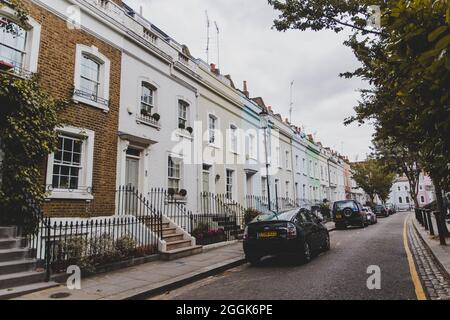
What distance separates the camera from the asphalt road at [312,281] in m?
5.80

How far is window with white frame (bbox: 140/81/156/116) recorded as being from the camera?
12.7m

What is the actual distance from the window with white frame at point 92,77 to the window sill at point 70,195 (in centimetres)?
282

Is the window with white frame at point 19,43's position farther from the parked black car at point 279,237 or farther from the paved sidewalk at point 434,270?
the paved sidewalk at point 434,270

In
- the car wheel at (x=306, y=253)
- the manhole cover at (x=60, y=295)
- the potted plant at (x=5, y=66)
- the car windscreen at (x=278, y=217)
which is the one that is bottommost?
the manhole cover at (x=60, y=295)

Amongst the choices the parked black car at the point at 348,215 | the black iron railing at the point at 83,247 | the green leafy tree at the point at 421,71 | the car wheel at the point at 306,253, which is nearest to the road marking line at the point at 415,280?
the green leafy tree at the point at 421,71

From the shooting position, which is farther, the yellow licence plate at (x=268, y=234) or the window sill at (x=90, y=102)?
the window sill at (x=90, y=102)

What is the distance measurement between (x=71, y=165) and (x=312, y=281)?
732 cm

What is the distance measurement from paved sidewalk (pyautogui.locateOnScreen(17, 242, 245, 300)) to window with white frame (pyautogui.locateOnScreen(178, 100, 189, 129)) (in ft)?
21.4

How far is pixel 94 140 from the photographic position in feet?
33.3

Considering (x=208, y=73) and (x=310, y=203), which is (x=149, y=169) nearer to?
(x=208, y=73)

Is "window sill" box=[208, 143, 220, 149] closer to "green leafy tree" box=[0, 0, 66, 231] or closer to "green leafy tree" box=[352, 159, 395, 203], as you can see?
"green leafy tree" box=[0, 0, 66, 231]

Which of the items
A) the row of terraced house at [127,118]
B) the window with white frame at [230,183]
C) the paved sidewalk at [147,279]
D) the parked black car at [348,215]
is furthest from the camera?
the parked black car at [348,215]

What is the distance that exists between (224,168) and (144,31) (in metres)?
8.05
